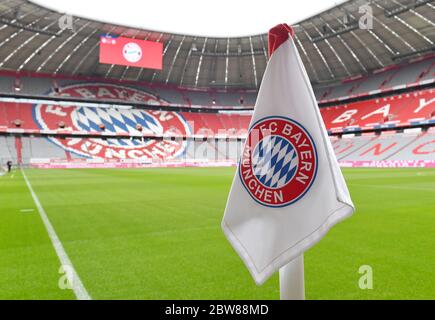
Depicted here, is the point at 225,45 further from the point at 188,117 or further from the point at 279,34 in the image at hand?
the point at 279,34

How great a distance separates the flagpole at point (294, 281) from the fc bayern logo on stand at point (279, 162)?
33 centimetres

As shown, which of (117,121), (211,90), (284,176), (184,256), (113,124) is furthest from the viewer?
(211,90)

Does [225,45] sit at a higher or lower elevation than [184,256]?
higher

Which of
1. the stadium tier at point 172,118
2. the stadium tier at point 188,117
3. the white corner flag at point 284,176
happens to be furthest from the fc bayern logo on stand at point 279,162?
the stadium tier at point 188,117

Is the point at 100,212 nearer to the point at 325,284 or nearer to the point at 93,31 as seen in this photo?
the point at 325,284

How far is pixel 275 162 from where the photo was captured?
192 cm

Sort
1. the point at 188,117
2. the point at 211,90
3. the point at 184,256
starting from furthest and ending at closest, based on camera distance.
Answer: the point at 211,90 → the point at 188,117 → the point at 184,256

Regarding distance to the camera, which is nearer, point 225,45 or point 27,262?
point 27,262

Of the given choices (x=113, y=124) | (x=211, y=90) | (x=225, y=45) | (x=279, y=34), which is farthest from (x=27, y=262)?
(x=211, y=90)

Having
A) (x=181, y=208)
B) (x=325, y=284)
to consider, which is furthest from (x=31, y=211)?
(x=325, y=284)

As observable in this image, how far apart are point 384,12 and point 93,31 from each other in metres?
28.8

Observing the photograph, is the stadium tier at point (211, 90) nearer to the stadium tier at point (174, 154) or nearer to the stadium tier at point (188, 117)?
the stadium tier at point (188, 117)

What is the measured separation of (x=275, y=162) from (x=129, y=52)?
37.7m

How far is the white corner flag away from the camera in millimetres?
1827
